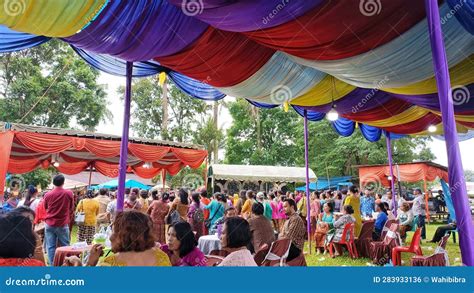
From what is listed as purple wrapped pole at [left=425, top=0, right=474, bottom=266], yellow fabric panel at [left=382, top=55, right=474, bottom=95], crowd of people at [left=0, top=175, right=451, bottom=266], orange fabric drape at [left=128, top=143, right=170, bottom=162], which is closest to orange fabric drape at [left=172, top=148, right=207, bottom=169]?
orange fabric drape at [left=128, top=143, right=170, bottom=162]

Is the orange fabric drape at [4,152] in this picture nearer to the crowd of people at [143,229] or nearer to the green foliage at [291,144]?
the crowd of people at [143,229]

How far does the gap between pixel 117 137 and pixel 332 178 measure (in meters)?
17.3

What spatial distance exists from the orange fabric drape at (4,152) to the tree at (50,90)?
9.55 m

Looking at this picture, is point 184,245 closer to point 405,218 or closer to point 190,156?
point 405,218

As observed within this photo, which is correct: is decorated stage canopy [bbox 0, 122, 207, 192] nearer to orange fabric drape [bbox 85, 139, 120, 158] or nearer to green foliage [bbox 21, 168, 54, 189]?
orange fabric drape [bbox 85, 139, 120, 158]

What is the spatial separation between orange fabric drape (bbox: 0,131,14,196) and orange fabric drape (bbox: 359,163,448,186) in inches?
600

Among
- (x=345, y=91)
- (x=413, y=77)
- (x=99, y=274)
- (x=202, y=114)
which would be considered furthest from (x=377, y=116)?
(x=202, y=114)

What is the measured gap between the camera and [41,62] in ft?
54.4

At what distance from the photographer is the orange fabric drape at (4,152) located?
5.44 metres

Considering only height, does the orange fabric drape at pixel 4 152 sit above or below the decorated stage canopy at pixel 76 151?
below

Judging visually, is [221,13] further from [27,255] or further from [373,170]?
[373,170]

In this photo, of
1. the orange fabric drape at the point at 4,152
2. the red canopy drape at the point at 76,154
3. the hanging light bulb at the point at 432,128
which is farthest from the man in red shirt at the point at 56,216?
the hanging light bulb at the point at 432,128

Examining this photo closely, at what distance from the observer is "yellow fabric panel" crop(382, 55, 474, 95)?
4.65 meters

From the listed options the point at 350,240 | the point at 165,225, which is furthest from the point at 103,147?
the point at 350,240
